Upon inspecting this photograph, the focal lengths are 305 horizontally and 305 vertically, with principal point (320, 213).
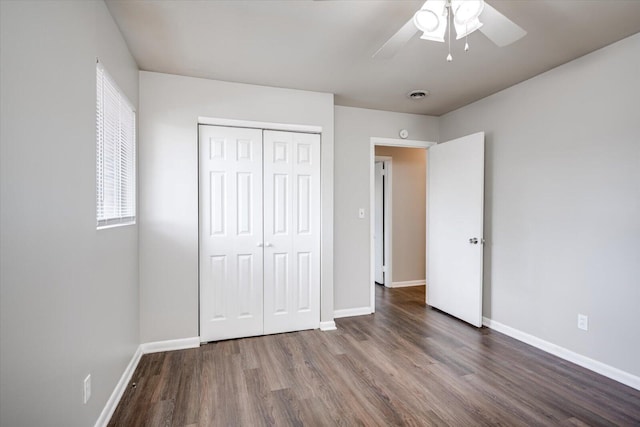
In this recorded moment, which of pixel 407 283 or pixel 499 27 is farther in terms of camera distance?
pixel 407 283

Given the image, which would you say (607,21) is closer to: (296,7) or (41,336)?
(296,7)

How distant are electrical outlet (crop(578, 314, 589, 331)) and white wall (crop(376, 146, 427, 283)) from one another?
2.65 m

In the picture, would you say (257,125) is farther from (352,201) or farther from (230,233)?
(352,201)

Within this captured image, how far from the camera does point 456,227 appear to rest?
355 centimetres

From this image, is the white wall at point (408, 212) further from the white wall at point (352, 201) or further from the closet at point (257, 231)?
the closet at point (257, 231)

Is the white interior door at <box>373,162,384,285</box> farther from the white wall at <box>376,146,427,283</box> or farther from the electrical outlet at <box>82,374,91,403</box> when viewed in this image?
the electrical outlet at <box>82,374,91,403</box>

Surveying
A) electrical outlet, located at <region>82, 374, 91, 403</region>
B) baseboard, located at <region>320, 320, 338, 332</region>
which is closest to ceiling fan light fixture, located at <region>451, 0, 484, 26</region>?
electrical outlet, located at <region>82, 374, 91, 403</region>

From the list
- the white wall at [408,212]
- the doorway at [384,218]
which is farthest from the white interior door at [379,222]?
the white wall at [408,212]

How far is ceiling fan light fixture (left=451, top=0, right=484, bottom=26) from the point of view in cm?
143

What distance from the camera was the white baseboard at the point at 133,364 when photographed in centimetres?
180

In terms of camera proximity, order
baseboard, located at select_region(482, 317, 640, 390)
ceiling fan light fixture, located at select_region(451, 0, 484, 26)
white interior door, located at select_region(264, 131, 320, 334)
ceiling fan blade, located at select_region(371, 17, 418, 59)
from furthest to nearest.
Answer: white interior door, located at select_region(264, 131, 320, 334)
baseboard, located at select_region(482, 317, 640, 390)
ceiling fan blade, located at select_region(371, 17, 418, 59)
ceiling fan light fixture, located at select_region(451, 0, 484, 26)

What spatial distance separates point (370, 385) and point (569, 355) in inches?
69.7

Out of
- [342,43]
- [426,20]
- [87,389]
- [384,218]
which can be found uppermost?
[342,43]

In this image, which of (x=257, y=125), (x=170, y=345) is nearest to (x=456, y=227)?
(x=257, y=125)
